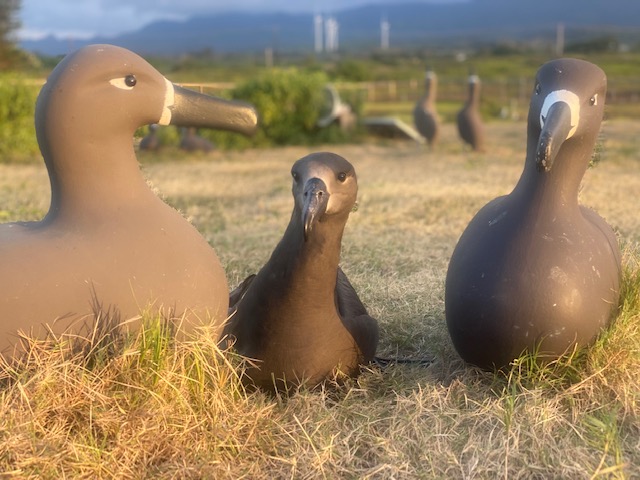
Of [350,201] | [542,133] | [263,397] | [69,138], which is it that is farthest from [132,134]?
[542,133]

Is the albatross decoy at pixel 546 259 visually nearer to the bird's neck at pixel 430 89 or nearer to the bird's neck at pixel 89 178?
the bird's neck at pixel 89 178

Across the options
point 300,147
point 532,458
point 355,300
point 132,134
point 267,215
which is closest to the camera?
point 532,458

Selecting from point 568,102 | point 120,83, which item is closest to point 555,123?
point 568,102

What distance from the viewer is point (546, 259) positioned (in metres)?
2.63

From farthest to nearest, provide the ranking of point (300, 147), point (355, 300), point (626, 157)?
point (300, 147), point (626, 157), point (355, 300)

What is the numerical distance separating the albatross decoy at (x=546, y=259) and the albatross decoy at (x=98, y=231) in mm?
985

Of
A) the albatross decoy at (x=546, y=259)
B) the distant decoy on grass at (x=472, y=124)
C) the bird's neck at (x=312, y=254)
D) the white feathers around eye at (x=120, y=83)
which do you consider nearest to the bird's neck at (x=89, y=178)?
the white feathers around eye at (x=120, y=83)

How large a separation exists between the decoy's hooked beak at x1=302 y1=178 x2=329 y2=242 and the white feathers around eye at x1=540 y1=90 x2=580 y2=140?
33.0 inches

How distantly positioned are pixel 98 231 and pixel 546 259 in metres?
1.55

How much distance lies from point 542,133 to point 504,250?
467 millimetres

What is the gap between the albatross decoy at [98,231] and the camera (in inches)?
85.9

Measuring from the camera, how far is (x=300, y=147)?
1565cm

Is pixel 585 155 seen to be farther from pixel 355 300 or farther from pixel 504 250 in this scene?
pixel 355 300

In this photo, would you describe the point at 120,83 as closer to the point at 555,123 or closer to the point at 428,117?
the point at 555,123
